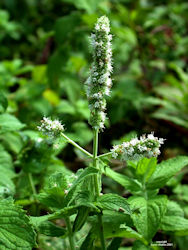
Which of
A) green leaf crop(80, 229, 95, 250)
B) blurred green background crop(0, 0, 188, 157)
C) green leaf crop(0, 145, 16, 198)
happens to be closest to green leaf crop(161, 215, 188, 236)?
green leaf crop(80, 229, 95, 250)

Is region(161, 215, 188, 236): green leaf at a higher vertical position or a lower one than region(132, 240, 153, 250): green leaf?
higher

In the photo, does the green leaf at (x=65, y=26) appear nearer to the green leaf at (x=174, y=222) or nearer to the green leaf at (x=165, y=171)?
the green leaf at (x=165, y=171)

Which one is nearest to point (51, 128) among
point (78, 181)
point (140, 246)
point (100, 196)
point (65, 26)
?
point (78, 181)

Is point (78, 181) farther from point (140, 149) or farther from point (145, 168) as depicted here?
point (145, 168)

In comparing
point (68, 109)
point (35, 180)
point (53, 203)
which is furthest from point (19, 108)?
point (53, 203)

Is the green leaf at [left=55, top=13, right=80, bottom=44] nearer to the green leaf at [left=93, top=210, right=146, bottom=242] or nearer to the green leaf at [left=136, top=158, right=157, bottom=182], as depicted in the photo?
the green leaf at [left=136, top=158, right=157, bottom=182]

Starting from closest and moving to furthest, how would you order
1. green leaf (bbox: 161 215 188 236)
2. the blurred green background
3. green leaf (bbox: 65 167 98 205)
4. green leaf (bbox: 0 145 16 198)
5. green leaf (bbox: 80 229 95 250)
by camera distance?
1. green leaf (bbox: 65 167 98 205)
2. green leaf (bbox: 80 229 95 250)
3. green leaf (bbox: 161 215 188 236)
4. green leaf (bbox: 0 145 16 198)
5. the blurred green background

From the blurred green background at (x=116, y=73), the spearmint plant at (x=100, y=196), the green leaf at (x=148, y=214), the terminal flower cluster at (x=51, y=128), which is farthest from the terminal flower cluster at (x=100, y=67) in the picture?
the blurred green background at (x=116, y=73)
